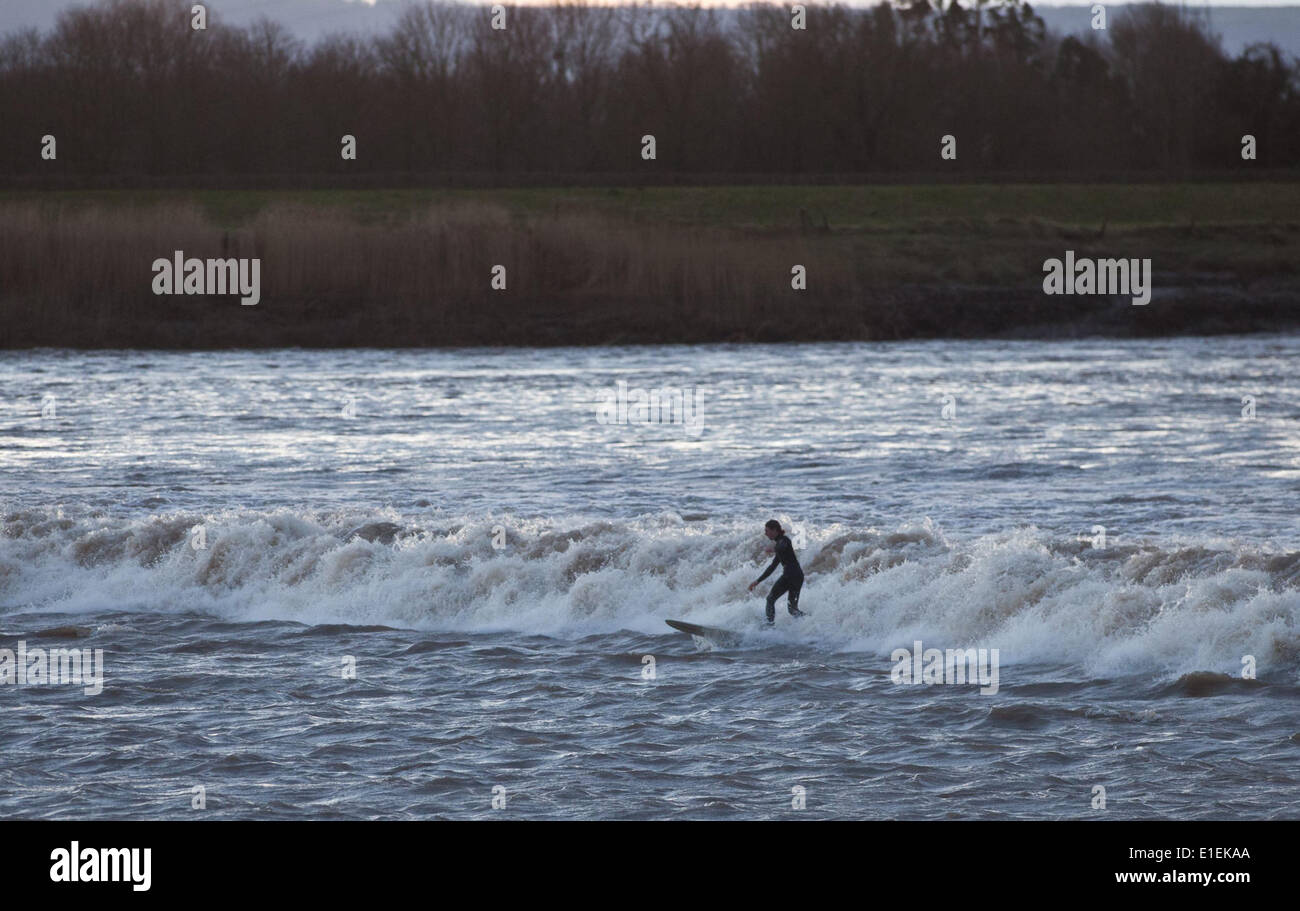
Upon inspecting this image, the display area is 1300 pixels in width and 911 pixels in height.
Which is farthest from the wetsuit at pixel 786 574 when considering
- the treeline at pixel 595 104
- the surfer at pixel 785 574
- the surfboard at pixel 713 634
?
the treeline at pixel 595 104

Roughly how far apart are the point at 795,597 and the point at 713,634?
0.92 meters

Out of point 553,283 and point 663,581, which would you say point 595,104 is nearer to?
point 553,283

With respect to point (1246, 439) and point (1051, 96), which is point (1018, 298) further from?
point (1051, 96)

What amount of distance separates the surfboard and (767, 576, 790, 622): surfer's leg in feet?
1.39

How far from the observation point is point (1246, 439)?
26594 millimetres

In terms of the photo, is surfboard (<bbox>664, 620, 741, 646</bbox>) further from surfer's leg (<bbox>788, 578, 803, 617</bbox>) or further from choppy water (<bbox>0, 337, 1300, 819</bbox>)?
surfer's leg (<bbox>788, 578, 803, 617</bbox>)

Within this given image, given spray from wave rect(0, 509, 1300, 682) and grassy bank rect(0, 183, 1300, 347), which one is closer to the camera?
spray from wave rect(0, 509, 1300, 682)

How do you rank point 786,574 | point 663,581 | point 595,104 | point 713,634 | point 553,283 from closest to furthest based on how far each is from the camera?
point 713,634
point 786,574
point 663,581
point 553,283
point 595,104

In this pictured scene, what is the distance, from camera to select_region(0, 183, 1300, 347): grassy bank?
42156 mm

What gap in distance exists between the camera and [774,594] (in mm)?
15742

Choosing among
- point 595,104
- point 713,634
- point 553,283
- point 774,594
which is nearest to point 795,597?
point 774,594

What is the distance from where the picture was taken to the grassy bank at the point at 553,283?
138ft

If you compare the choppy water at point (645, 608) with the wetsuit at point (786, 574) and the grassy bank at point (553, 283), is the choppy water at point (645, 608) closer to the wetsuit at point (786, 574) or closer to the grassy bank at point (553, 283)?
the wetsuit at point (786, 574)

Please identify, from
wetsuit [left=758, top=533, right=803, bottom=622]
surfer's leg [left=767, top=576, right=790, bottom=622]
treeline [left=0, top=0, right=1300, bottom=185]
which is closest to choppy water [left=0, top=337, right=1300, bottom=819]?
surfer's leg [left=767, top=576, right=790, bottom=622]
